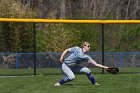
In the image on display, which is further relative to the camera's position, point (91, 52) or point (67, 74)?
point (91, 52)

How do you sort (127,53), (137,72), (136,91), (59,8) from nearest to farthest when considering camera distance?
(136,91) → (137,72) → (127,53) → (59,8)

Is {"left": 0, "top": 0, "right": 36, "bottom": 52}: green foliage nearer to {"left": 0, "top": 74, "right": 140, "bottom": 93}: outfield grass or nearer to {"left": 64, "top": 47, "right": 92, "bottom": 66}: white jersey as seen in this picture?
{"left": 0, "top": 74, "right": 140, "bottom": 93}: outfield grass

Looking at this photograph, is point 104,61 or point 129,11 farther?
point 129,11

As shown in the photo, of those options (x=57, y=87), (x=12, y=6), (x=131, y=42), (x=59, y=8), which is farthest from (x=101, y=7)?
(x=57, y=87)

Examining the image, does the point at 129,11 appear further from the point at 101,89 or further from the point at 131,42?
the point at 101,89

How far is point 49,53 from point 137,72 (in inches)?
171

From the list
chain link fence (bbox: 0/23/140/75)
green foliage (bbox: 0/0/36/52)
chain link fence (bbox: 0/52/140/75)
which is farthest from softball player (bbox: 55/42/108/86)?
green foliage (bbox: 0/0/36/52)

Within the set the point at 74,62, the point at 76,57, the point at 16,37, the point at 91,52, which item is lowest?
the point at 91,52

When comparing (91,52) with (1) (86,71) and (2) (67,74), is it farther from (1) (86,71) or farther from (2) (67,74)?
(2) (67,74)

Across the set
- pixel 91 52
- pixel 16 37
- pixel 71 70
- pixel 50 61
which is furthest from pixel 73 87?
pixel 16 37

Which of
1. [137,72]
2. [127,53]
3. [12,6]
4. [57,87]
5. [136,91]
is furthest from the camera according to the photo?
[12,6]

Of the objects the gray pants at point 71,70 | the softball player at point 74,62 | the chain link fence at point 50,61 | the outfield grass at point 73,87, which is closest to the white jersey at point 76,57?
the softball player at point 74,62

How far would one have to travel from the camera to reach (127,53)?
23.8m

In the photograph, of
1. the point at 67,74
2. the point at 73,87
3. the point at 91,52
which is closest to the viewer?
the point at 73,87
